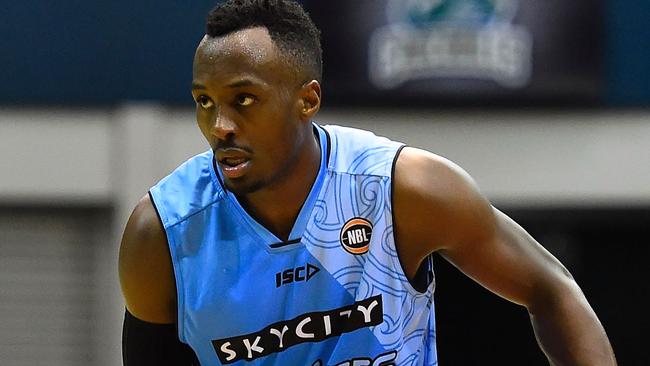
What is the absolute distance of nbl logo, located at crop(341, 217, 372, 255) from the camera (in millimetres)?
3104

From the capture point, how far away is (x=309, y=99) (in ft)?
9.78

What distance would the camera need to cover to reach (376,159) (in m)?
3.15

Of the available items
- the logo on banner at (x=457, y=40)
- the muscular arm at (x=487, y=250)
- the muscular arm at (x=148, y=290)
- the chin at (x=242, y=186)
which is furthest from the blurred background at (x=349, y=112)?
the chin at (x=242, y=186)

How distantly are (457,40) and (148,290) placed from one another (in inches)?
176

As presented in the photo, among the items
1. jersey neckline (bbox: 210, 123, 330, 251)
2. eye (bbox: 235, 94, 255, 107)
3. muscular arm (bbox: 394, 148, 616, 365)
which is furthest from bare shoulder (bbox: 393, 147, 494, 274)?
eye (bbox: 235, 94, 255, 107)

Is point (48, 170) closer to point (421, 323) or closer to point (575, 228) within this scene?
point (575, 228)

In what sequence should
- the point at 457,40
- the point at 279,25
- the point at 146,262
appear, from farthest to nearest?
the point at 457,40 → the point at 146,262 → the point at 279,25

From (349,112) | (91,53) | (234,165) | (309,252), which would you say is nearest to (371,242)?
(309,252)

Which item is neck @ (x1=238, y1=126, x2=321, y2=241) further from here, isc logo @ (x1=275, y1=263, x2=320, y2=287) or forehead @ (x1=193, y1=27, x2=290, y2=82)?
forehead @ (x1=193, y1=27, x2=290, y2=82)

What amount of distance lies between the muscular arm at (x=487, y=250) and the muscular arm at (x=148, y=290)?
57 cm

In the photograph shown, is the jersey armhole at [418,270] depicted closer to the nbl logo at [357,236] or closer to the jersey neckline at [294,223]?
the nbl logo at [357,236]

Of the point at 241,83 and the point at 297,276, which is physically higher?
the point at 241,83

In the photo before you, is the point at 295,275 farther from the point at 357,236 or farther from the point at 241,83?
the point at 241,83

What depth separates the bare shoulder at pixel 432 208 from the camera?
10.1ft
